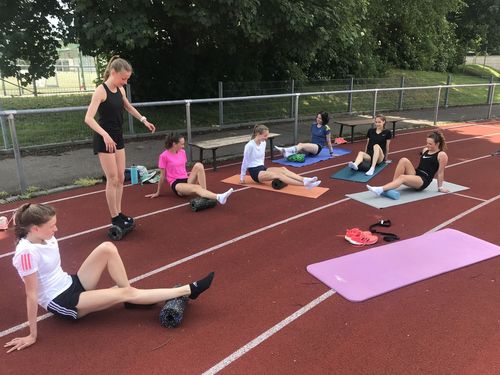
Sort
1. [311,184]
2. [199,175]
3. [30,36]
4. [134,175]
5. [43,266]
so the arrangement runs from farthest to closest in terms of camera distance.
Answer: [30,36], [134,175], [311,184], [199,175], [43,266]

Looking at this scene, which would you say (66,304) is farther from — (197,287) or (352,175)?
(352,175)

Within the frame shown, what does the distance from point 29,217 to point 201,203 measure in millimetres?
3479

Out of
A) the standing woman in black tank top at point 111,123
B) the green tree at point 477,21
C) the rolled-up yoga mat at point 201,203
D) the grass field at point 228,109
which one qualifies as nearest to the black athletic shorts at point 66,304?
the standing woman in black tank top at point 111,123

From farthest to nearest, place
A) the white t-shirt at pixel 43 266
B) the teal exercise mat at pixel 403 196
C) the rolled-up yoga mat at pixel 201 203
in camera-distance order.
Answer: the teal exercise mat at pixel 403 196 < the rolled-up yoga mat at pixel 201 203 < the white t-shirt at pixel 43 266

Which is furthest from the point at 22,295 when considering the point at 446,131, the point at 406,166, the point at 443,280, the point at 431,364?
the point at 446,131

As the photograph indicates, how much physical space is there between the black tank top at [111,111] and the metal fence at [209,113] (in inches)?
98.3

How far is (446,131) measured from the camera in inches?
561

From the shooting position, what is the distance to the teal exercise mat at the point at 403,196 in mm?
6762

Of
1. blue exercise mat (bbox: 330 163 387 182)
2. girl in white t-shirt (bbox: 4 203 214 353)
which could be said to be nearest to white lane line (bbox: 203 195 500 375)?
girl in white t-shirt (bbox: 4 203 214 353)

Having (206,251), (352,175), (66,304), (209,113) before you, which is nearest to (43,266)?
(66,304)

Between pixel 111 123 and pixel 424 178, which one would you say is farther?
pixel 424 178

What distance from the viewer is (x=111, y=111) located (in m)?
5.10

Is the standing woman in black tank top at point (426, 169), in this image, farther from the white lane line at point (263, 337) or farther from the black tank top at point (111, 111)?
the black tank top at point (111, 111)

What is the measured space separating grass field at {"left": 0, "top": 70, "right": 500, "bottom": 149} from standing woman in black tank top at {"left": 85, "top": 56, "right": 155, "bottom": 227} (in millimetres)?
2878
